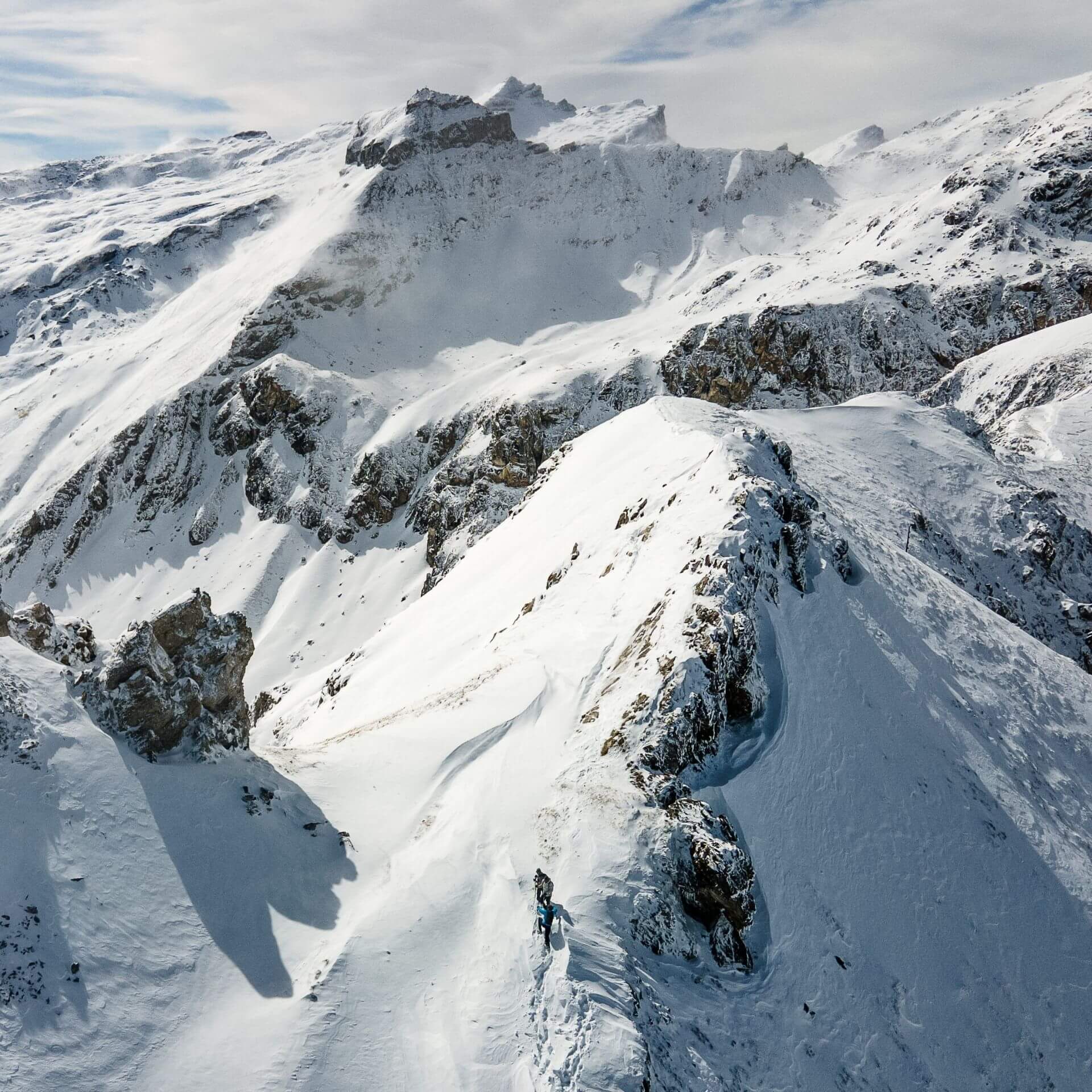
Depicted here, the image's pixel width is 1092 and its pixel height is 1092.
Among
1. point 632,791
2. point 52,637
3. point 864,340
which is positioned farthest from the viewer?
point 864,340

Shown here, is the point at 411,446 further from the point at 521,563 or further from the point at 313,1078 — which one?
the point at 313,1078

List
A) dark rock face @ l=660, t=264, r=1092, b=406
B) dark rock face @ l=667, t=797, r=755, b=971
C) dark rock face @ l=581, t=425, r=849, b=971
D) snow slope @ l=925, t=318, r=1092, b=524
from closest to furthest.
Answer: dark rock face @ l=667, t=797, r=755, b=971, dark rock face @ l=581, t=425, r=849, b=971, snow slope @ l=925, t=318, r=1092, b=524, dark rock face @ l=660, t=264, r=1092, b=406

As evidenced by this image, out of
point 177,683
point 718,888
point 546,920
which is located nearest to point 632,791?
point 718,888

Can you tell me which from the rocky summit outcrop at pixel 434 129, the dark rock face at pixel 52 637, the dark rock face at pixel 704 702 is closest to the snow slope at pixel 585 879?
the dark rock face at pixel 704 702

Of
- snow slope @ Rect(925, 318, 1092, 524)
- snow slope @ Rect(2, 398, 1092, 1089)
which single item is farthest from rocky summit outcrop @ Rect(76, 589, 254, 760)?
snow slope @ Rect(925, 318, 1092, 524)

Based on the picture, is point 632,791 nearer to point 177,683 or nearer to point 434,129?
point 177,683

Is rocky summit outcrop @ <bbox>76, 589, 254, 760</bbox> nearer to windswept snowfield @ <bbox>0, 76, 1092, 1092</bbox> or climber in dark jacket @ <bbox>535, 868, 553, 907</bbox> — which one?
windswept snowfield @ <bbox>0, 76, 1092, 1092</bbox>
